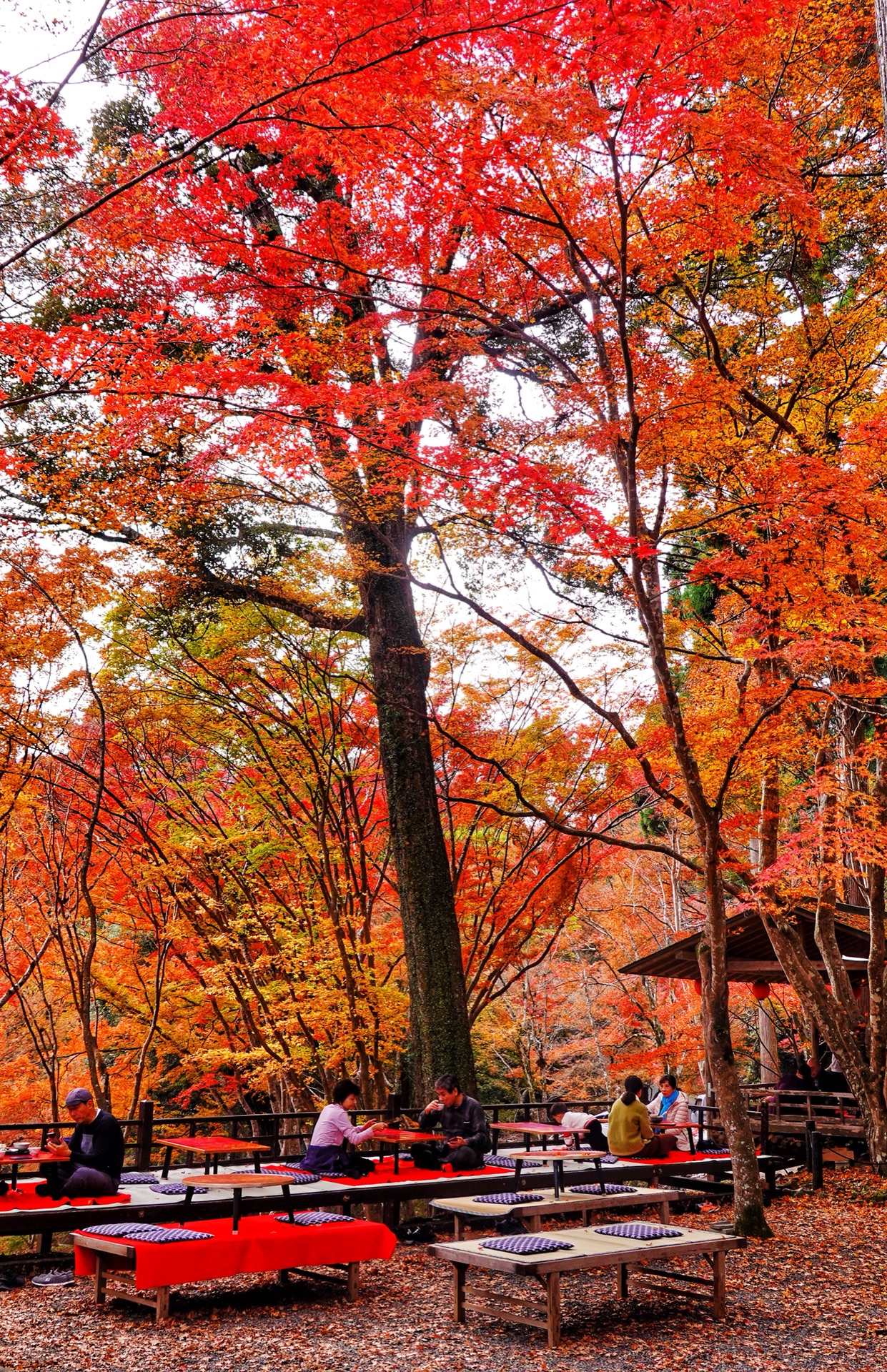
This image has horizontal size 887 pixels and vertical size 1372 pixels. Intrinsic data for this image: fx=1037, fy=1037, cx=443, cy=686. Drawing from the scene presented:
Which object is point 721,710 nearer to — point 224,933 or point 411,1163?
point 411,1163

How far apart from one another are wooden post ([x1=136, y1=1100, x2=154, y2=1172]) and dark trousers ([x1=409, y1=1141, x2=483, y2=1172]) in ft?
6.57

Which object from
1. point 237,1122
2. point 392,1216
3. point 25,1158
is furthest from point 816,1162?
point 25,1158

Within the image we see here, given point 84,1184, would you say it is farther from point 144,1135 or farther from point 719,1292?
point 719,1292

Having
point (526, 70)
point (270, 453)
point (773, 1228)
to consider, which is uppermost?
point (526, 70)

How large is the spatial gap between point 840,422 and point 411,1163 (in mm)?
7506

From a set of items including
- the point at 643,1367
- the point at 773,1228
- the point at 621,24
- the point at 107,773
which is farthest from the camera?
the point at 107,773

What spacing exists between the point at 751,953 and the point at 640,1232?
299 inches

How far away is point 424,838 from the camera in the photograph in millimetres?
9289

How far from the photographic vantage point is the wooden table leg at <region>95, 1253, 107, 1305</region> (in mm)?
5594

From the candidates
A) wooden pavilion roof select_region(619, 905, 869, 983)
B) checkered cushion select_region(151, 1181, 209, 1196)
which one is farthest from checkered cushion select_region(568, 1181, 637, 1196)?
wooden pavilion roof select_region(619, 905, 869, 983)

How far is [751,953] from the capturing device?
41.1 ft

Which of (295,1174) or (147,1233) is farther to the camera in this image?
(295,1174)

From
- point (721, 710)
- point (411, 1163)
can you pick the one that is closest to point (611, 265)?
point (721, 710)

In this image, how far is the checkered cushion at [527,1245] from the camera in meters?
4.98
